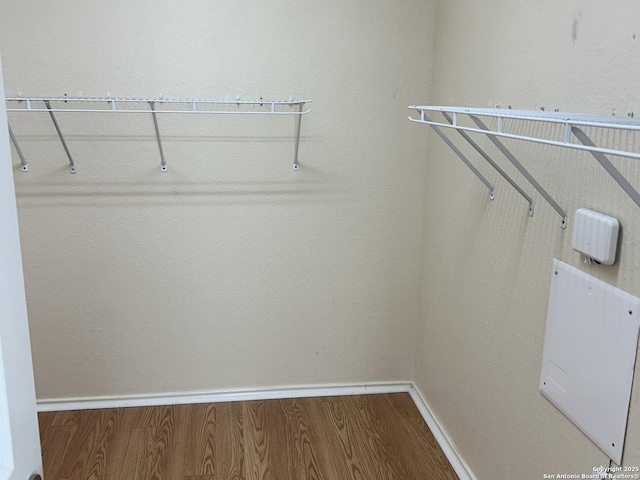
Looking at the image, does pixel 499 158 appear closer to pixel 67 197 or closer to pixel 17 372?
pixel 17 372

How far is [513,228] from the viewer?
1691 millimetres

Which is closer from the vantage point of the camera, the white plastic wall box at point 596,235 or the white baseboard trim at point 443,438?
the white plastic wall box at point 596,235

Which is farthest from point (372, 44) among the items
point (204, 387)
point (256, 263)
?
point (204, 387)

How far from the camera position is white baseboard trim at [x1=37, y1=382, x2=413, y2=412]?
2.45 meters

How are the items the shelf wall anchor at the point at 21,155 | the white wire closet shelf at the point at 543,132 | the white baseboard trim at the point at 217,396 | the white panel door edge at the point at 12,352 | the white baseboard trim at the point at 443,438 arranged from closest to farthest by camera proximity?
the white panel door edge at the point at 12,352 < the white wire closet shelf at the point at 543,132 < the white baseboard trim at the point at 443,438 < the shelf wall anchor at the point at 21,155 < the white baseboard trim at the point at 217,396

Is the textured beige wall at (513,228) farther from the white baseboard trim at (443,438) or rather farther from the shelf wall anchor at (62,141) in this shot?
the shelf wall anchor at (62,141)

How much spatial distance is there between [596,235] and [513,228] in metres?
0.41

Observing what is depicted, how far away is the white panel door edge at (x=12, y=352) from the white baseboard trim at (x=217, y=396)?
1.68m

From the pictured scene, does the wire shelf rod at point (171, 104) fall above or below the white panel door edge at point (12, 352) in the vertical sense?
above

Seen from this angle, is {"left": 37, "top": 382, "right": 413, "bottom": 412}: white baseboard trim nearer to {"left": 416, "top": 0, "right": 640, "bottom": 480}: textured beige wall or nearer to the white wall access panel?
{"left": 416, "top": 0, "right": 640, "bottom": 480}: textured beige wall

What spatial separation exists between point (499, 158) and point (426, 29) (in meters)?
0.84

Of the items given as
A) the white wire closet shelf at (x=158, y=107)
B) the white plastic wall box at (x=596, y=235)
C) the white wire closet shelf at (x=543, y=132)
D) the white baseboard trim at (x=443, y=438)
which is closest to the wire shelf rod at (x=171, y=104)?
the white wire closet shelf at (x=158, y=107)

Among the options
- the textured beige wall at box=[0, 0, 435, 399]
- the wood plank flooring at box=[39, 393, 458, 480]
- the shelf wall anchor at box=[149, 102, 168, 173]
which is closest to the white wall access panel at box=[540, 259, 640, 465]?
the wood plank flooring at box=[39, 393, 458, 480]

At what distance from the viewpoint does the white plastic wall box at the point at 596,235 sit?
124 cm
